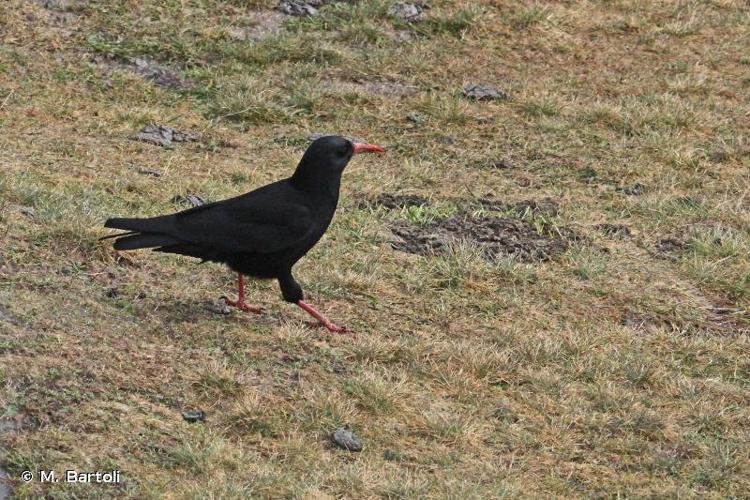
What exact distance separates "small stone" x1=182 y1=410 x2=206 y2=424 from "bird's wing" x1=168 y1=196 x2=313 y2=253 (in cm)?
112

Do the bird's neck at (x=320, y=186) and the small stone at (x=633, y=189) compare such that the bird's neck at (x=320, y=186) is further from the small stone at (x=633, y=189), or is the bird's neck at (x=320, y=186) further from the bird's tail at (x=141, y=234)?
the small stone at (x=633, y=189)

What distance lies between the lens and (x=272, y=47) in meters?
11.7

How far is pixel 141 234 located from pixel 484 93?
17.1ft

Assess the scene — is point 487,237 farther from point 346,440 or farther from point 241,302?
point 346,440

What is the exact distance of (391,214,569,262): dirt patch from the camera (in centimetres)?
856

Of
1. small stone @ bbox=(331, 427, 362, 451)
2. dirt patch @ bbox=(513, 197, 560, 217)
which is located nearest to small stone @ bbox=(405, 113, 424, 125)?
dirt patch @ bbox=(513, 197, 560, 217)

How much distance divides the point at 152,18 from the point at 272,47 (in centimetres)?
113

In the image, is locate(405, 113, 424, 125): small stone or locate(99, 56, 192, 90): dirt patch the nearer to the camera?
locate(405, 113, 424, 125): small stone

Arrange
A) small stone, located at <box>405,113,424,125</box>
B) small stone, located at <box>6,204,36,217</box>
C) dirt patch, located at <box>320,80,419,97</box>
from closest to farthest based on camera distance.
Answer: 1. small stone, located at <box>6,204,36,217</box>
2. small stone, located at <box>405,113,424,125</box>
3. dirt patch, located at <box>320,80,419,97</box>

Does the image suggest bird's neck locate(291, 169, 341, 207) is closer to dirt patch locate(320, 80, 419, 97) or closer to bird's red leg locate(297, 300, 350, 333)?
bird's red leg locate(297, 300, 350, 333)

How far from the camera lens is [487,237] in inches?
344

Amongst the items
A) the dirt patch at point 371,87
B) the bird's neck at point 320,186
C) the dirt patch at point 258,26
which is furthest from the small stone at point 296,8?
the bird's neck at point 320,186

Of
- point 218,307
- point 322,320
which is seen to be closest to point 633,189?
point 322,320

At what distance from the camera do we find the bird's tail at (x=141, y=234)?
671cm
